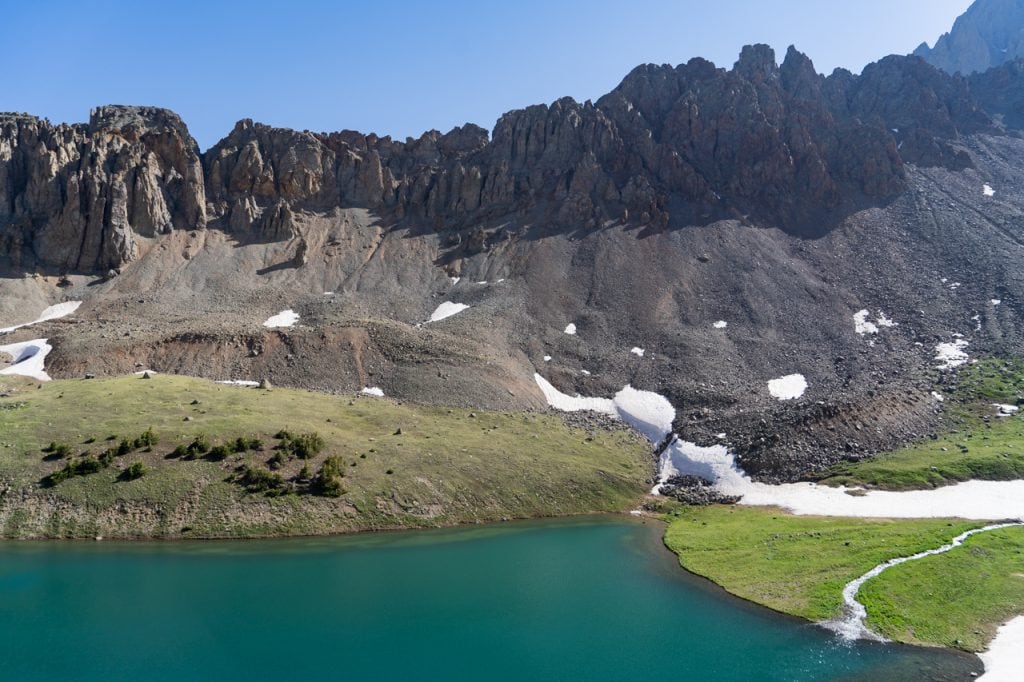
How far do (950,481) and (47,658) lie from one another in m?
76.7

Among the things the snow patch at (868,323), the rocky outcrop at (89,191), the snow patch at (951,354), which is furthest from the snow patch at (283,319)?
the snow patch at (951,354)

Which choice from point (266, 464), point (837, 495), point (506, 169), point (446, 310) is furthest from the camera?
point (506, 169)

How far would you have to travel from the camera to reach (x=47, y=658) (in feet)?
106

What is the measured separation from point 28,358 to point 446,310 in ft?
201

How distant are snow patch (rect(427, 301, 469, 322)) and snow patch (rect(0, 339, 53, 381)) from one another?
2182 inches

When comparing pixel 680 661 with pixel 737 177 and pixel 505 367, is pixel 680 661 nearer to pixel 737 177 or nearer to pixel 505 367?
pixel 505 367

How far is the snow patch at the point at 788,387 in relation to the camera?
91.0m

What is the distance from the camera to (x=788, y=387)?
9331 cm

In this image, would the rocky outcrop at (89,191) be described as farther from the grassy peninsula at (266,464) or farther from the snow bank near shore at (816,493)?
the snow bank near shore at (816,493)

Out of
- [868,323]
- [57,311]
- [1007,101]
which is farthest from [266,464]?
[1007,101]

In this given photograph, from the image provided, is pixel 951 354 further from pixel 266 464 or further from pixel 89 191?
pixel 89 191

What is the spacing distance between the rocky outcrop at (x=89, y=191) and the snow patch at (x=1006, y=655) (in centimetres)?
13597

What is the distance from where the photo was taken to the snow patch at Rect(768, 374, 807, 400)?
299 ft

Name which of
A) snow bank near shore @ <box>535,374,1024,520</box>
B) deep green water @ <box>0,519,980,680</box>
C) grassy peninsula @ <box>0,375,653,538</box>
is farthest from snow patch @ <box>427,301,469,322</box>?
deep green water @ <box>0,519,980,680</box>
